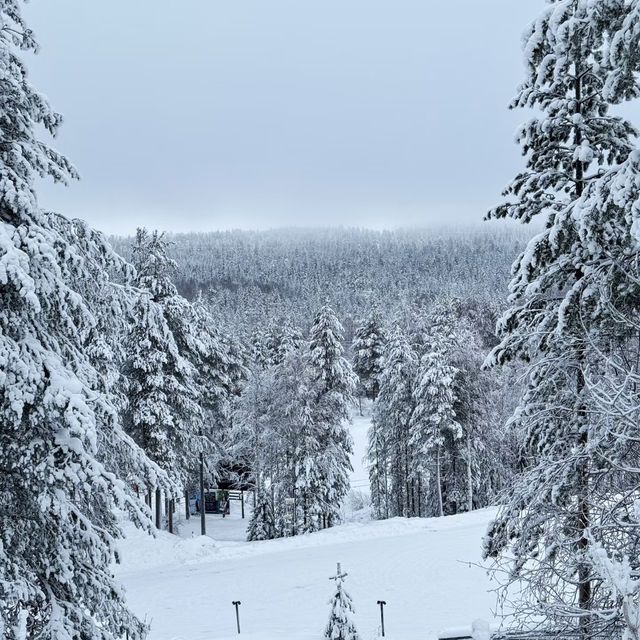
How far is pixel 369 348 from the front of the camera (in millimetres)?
67500

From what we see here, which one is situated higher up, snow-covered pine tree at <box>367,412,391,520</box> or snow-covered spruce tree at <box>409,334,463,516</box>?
snow-covered spruce tree at <box>409,334,463,516</box>

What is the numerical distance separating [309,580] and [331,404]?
12.2 meters

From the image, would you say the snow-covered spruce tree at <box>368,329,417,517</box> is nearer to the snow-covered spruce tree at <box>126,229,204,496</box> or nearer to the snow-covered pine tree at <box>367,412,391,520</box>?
the snow-covered pine tree at <box>367,412,391,520</box>

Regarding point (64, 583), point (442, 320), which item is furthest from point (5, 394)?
point (442, 320)

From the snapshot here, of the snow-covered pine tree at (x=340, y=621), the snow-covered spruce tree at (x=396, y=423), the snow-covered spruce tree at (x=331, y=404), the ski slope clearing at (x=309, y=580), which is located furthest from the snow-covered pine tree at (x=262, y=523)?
the snow-covered pine tree at (x=340, y=621)

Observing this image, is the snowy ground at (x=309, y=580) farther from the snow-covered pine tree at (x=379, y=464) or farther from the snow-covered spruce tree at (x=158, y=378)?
Answer: the snow-covered pine tree at (x=379, y=464)

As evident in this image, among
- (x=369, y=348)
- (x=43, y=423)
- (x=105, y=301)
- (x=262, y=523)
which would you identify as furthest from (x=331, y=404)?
(x=369, y=348)

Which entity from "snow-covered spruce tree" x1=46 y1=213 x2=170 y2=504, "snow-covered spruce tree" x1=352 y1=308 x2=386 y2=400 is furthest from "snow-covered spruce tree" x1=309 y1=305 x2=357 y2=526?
"snow-covered spruce tree" x1=352 y1=308 x2=386 y2=400

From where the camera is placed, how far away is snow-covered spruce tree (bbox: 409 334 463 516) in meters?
31.5

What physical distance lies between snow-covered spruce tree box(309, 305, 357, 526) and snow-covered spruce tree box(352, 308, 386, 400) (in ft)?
105

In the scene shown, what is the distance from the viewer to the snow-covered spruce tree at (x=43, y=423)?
282 inches

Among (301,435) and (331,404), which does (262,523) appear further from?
(331,404)

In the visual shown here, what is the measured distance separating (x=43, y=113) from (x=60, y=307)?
115 inches

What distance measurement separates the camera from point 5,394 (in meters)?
7.01
